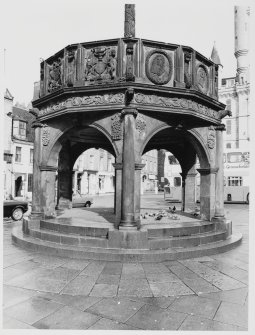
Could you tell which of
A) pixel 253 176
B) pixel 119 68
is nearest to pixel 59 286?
pixel 253 176

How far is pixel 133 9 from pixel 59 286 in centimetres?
813

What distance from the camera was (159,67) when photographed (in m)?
7.75

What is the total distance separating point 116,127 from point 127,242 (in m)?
3.09

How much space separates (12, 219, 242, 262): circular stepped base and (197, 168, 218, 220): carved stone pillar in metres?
0.93

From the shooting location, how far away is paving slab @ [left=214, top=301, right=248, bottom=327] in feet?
11.7

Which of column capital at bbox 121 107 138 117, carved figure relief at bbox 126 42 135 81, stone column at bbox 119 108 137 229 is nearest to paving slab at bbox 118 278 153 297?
stone column at bbox 119 108 137 229

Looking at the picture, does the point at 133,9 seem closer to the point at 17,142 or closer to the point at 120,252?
the point at 120,252

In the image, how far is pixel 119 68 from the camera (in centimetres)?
743

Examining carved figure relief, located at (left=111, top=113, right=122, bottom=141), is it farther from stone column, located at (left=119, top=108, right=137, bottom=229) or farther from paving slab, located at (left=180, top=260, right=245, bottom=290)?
paving slab, located at (left=180, top=260, right=245, bottom=290)

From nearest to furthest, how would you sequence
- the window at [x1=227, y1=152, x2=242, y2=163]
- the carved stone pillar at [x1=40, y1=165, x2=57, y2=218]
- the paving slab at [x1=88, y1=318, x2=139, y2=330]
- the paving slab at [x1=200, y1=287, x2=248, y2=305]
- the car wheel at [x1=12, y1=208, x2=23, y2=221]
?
the paving slab at [x1=88, y1=318, x2=139, y2=330] → the paving slab at [x1=200, y1=287, x2=248, y2=305] → the carved stone pillar at [x1=40, y1=165, x2=57, y2=218] → the car wheel at [x1=12, y1=208, x2=23, y2=221] → the window at [x1=227, y1=152, x2=242, y2=163]

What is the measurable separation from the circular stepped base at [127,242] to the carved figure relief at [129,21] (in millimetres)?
5934

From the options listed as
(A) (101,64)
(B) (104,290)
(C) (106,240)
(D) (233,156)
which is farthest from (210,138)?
(D) (233,156)

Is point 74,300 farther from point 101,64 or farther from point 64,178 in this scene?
point 64,178

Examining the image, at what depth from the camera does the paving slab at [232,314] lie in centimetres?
357
